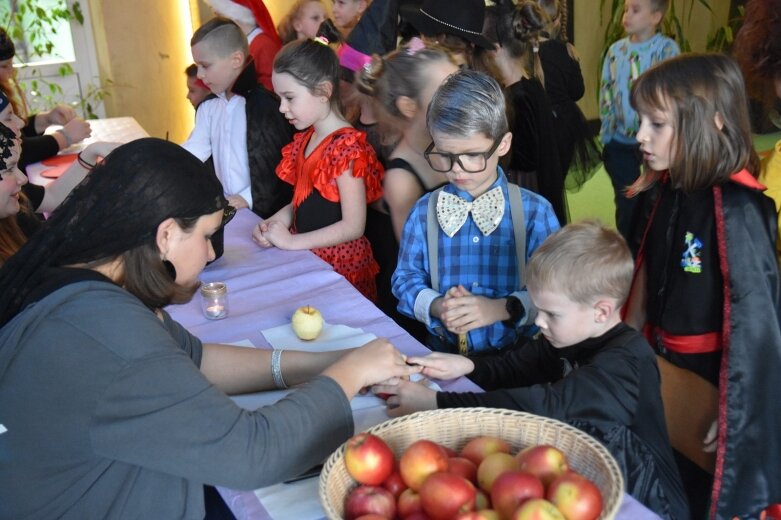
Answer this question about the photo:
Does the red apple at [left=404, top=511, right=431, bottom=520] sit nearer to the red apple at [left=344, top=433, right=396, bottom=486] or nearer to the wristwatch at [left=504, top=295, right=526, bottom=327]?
the red apple at [left=344, top=433, right=396, bottom=486]

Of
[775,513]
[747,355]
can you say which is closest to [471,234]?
[747,355]

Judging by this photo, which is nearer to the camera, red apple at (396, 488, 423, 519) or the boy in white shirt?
red apple at (396, 488, 423, 519)

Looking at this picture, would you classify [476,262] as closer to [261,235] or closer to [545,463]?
[261,235]

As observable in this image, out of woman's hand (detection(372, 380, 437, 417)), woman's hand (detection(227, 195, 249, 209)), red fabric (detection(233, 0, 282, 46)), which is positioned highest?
red fabric (detection(233, 0, 282, 46))

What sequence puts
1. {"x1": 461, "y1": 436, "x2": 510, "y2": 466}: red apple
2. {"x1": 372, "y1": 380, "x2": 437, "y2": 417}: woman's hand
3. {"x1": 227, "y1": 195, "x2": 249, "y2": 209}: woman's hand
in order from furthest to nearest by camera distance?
{"x1": 227, "y1": 195, "x2": 249, "y2": 209}: woman's hand, {"x1": 372, "y1": 380, "x2": 437, "y2": 417}: woman's hand, {"x1": 461, "y1": 436, "x2": 510, "y2": 466}: red apple

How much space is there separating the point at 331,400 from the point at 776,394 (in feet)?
4.14

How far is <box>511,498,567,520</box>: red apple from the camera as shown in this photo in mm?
1015

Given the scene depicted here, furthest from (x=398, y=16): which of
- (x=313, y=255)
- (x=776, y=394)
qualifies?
(x=776, y=394)

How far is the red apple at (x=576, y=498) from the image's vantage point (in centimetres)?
106

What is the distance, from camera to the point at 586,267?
163 centimetres

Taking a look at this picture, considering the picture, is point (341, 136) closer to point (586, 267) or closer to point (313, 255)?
point (313, 255)

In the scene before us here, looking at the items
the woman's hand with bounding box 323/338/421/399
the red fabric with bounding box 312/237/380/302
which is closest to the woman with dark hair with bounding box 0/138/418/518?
the woman's hand with bounding box 323/338/421/399

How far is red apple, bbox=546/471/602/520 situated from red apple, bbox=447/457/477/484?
16 centimetres

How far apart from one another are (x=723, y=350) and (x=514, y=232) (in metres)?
0.61
